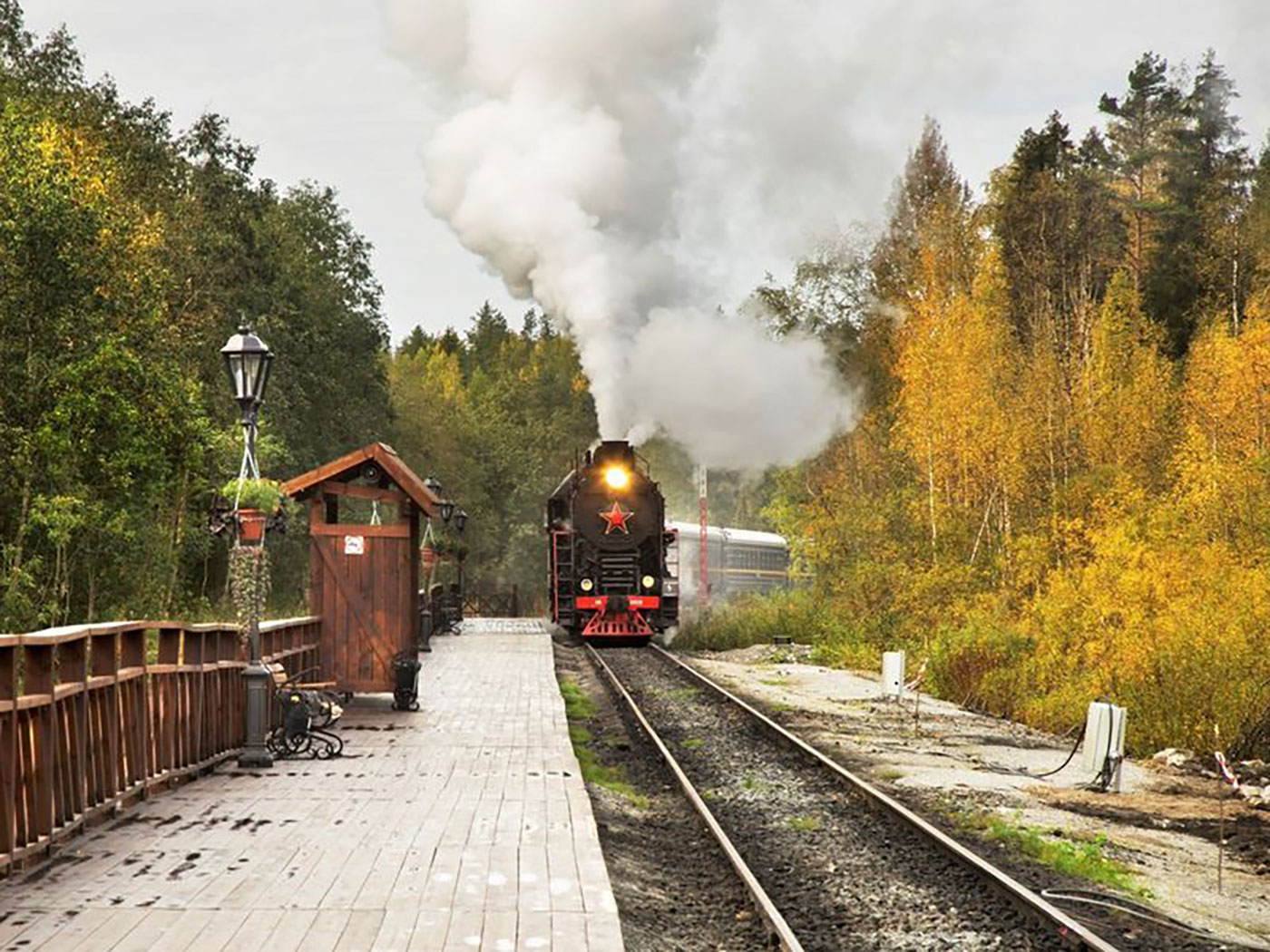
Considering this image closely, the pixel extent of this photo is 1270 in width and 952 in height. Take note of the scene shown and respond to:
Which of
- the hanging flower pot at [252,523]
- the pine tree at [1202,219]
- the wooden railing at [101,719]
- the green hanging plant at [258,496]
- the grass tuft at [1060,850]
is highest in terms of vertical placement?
the pine tree at [1202,219]

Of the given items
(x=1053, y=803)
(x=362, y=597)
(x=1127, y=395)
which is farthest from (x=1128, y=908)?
(x=1127, y=395)

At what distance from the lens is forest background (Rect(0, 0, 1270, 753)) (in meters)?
22.6

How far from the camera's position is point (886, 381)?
166 ft

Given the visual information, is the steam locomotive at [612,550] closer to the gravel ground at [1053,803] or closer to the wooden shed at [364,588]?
the gravel ground at [1053,803]

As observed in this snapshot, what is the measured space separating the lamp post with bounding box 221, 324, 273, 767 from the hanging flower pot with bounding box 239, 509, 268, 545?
0.23 ft

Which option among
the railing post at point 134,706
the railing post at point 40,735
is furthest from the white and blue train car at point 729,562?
the railing post at point 40,735

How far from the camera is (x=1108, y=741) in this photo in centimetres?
1454

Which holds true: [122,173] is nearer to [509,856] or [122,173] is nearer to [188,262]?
[188,262]

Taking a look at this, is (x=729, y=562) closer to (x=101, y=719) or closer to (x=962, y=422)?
(x=962, y=422)

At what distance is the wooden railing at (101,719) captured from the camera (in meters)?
8.04

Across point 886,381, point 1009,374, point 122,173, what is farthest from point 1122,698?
point 886,381

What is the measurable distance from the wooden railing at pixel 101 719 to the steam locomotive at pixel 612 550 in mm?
19224

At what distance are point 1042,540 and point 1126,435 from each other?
819 centimetres

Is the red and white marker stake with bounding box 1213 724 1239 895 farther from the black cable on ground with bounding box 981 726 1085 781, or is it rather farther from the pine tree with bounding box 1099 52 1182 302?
the pine tree with bounding box 1099 52 1182 302
